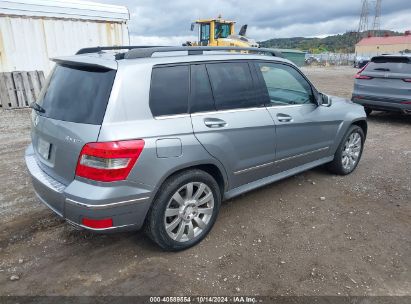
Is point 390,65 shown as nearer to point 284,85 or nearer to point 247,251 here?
point 284,85

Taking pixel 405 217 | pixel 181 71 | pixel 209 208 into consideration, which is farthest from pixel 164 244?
pixel 405 217

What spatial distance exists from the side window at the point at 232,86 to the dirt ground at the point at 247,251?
51.5 inches

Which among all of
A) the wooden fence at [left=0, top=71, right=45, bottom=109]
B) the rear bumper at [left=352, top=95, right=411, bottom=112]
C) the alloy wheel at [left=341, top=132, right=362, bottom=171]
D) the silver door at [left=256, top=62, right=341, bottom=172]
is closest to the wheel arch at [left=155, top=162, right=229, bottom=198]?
the silver door at [left=256, top=62, right=341, bottom=172]

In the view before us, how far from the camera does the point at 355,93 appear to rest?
346 inches

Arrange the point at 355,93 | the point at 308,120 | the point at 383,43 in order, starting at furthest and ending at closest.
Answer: the point at 383,43
the point at 355,93
the point at 308,120

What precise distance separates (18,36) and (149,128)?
29.9 ft

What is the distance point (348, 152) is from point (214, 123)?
282cm

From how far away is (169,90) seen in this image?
2.95 m

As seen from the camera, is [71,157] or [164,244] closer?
[71,157]

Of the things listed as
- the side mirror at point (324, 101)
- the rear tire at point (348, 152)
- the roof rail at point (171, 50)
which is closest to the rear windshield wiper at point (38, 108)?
the roof rail at point (171, 50)

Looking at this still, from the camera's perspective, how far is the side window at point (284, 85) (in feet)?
12.5

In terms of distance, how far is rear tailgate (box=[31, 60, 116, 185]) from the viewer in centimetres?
262

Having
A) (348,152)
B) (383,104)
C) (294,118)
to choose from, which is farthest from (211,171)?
(383,104)

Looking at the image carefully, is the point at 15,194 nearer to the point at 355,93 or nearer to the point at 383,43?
the point at 355,93
